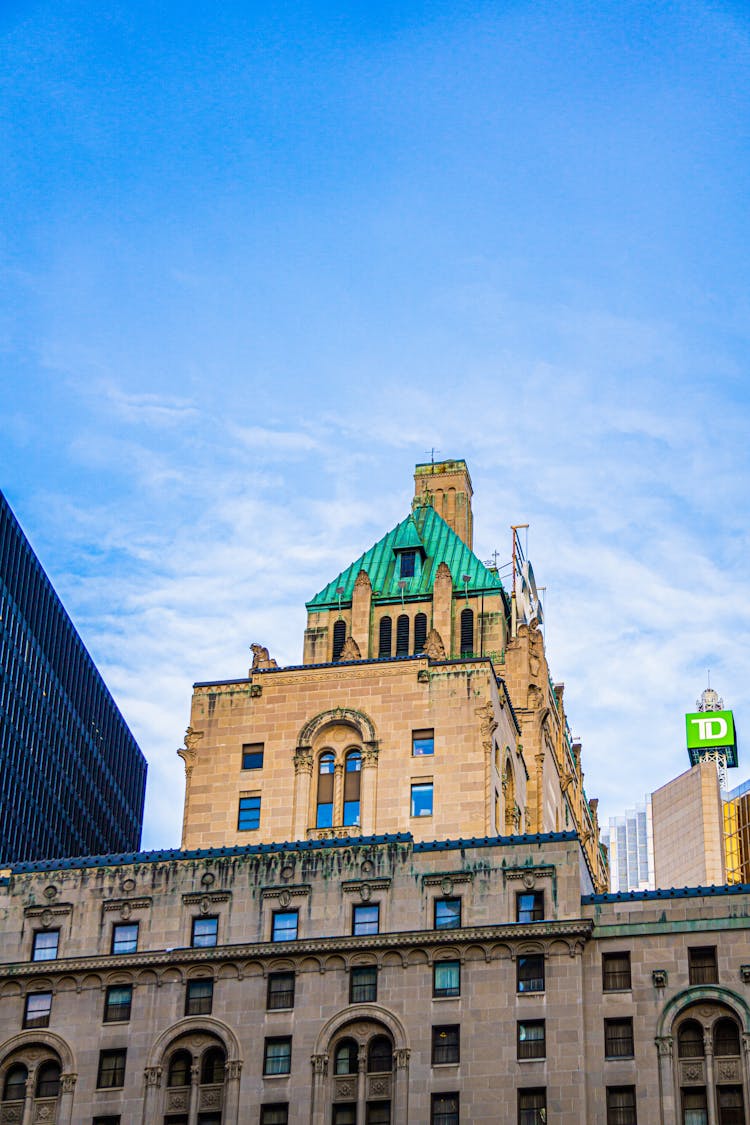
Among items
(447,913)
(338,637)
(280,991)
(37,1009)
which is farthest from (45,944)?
(338,637)

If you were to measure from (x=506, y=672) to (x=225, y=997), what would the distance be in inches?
1614

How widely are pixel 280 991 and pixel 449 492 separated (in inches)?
2365

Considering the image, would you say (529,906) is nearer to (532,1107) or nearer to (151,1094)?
(532,1107)

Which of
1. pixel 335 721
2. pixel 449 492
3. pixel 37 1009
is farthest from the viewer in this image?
pixel 449 492

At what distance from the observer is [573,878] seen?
79.8 metres

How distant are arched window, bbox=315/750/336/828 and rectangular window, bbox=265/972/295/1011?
17772mm

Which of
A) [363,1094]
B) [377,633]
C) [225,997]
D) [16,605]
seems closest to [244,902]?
[225,997]

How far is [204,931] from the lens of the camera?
271 ft

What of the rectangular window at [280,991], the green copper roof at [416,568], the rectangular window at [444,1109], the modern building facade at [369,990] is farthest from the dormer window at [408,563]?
the rectangular window at [444,1109]

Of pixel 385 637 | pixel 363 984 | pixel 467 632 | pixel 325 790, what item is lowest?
pixel 363 984

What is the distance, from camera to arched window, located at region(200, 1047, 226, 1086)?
79.1 metres

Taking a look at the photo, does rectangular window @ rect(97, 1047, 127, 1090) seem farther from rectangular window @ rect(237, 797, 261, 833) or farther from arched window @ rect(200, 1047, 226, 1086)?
rectangular window @ rect(237, 797, 261, 833)

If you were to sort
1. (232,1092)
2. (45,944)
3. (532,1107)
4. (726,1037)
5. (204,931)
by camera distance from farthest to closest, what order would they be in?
(45,944), (204,931), (232,1092), (726,1037), (532,1107)

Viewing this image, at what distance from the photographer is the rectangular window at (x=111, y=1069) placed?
261 ft
